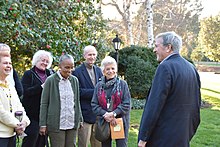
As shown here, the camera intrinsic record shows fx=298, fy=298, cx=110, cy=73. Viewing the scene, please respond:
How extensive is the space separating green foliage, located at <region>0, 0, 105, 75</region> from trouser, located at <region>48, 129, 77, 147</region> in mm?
2333

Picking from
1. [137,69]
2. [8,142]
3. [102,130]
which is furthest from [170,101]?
[137,69]

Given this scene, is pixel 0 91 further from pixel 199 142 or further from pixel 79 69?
pixel 199 142

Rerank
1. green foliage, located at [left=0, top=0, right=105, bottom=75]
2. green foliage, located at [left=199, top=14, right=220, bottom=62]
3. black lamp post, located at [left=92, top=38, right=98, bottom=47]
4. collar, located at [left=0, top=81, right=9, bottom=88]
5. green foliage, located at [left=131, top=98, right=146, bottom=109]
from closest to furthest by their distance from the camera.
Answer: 1. collar, located at [left=0, top=81, right=9, bottom=88]
2. green foliage, located at [left=0, top=0, right=105, bottom=75]
3. black lamp post, located at [left=92, top=38, right=98, bottom=47]
4. green foliage, located at [left=131, top=98, right=146, bottom=109]
5. green foliage, located at [left=199, top=14, right=220, bottom=62]

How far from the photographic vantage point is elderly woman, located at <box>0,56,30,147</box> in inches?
108

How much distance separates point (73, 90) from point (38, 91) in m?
0.46

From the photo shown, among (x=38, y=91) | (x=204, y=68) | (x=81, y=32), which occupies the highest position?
(x=81, y=32)

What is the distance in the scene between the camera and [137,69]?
441 inches

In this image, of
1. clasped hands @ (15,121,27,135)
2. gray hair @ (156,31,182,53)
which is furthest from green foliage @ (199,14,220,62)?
clasped hands @ (15,121,27,135)

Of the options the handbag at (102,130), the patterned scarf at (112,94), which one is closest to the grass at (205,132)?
the handbag at (102,130)

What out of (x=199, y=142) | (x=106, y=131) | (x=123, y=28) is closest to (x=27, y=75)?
(x=106, y=131)

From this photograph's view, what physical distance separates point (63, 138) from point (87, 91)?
734mm

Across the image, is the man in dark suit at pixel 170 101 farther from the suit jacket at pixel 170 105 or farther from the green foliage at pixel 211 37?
the green foliage at pixel 211 37

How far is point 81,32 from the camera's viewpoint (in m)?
7.72

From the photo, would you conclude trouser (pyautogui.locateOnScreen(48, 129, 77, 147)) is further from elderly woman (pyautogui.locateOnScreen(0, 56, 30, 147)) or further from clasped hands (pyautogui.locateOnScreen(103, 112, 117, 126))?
elderly woman (pyautogui.locateOnScreen(0, 56, 30, 147))
